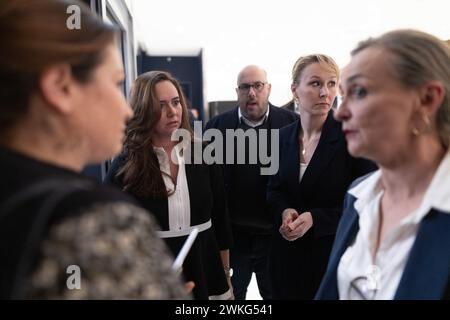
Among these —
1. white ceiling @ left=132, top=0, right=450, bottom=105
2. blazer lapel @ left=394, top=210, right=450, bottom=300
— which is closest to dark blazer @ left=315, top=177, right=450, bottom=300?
blazer lapel @ left=394, top=210, right=450, bottom=300

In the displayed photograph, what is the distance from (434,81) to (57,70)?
0.79 metres

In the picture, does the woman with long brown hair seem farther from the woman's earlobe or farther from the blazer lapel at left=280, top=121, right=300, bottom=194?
the woman's earlobe

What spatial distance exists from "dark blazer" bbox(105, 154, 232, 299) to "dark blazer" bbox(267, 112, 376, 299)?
0.98 ft

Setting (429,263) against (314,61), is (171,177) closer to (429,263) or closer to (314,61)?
(314,61)

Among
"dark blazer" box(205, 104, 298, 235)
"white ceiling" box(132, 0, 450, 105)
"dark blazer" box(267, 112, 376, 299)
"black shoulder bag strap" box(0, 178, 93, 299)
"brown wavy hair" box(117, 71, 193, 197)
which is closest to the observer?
"black shoulder bag strap" box(0, 178, 93, 299)

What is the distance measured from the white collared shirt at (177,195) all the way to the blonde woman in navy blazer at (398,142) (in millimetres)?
755

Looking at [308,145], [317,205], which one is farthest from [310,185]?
[308,145]

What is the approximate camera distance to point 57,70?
54 centimetres

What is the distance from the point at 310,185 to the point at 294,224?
0.20 m

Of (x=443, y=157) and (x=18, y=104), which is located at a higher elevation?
(x=18, y=104)

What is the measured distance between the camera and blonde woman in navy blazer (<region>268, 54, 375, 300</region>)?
5.32ft
